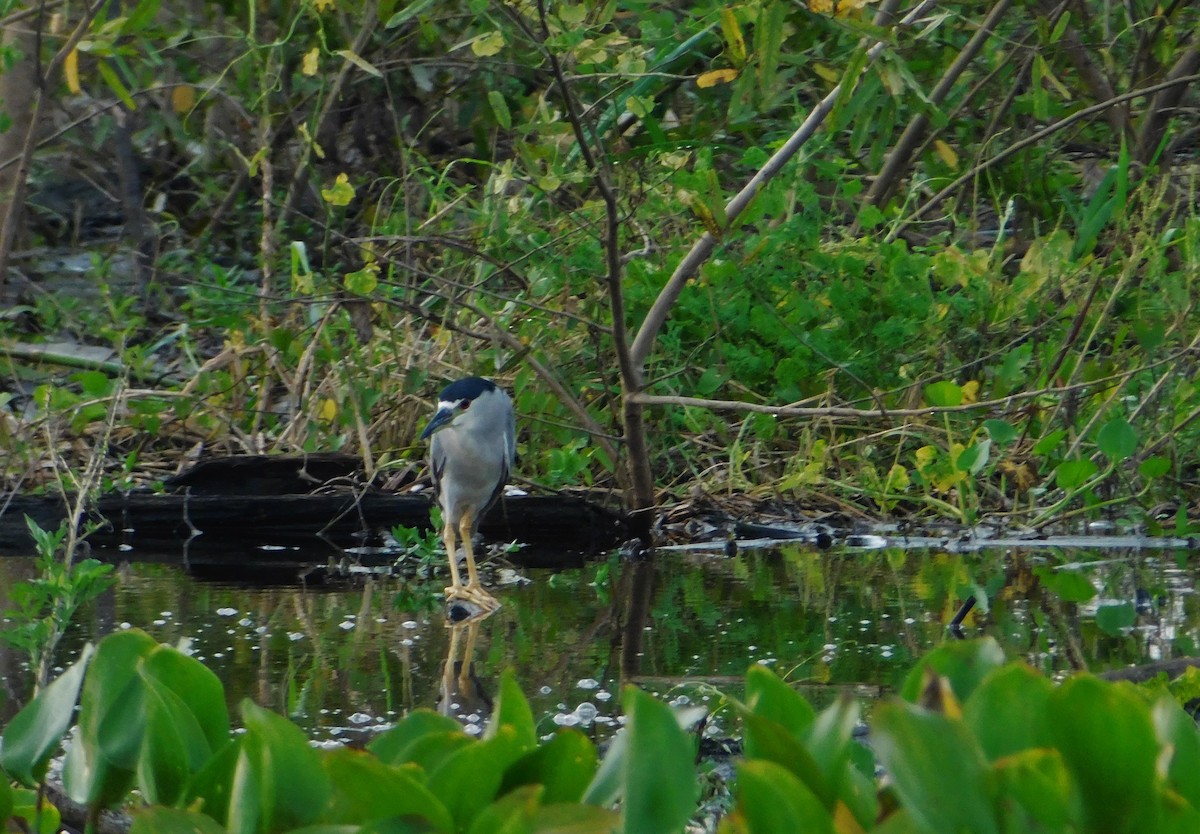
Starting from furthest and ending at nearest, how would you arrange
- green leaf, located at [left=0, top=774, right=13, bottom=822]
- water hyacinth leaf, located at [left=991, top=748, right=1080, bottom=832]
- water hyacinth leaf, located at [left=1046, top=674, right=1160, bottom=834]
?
green leaf, located at [left=0, top=774, right=13, bottom=822] → water hyacinth leaf, located at [left=1046, top=674, right=1160, bottom=834] → water hyacinth leaf, located at [left=991, top=748, right=1080, bottom=832]

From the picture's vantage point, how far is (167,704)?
2.06 meters

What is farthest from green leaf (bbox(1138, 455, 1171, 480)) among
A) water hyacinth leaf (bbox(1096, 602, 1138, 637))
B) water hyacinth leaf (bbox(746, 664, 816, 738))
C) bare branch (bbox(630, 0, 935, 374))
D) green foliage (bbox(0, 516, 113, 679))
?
water hyacinth leaf (bbox(746, 664, 816, 738))

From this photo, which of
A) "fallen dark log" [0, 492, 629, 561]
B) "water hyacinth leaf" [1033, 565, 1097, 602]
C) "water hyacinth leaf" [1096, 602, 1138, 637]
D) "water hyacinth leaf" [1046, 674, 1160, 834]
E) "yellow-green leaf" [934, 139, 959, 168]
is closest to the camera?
"water hyacinth leaf" [1046, 674, 1160, 834]

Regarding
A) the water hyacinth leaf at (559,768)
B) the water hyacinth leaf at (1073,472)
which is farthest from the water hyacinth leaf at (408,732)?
the water hyacinth leaf at (1073,472)

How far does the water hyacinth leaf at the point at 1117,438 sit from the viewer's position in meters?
5.73

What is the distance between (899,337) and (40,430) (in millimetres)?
3474

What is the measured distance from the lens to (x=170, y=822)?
180 centimetres

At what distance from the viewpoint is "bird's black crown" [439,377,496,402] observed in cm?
595

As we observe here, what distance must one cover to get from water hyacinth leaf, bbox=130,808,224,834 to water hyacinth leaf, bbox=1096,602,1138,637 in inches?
127

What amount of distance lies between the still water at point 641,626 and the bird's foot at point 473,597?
60mm

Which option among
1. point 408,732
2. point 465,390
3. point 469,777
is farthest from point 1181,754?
point 465,390

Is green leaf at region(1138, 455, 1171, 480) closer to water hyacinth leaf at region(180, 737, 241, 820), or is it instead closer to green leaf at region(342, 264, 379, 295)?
green leaf at region(342, 264, 379, 295)

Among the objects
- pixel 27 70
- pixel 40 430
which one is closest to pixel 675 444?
pixel 40 430

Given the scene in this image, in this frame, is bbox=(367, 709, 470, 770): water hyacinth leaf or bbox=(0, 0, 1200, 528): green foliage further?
Result: bbox=(0, 0, 1200, 528): green foliage
